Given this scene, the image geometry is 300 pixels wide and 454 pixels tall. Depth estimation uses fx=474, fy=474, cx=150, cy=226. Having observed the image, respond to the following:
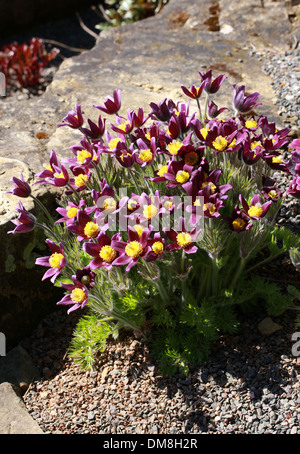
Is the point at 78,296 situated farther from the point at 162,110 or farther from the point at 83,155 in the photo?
the point at 162,110

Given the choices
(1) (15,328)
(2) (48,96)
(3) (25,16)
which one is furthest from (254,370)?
(3) (25,16)

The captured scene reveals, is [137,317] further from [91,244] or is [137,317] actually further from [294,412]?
[294,412]

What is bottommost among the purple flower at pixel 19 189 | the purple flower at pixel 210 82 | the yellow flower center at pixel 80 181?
the yellow flower center at pixel 80 181

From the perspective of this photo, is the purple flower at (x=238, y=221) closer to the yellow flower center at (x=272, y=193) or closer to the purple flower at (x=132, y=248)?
the yellow flower center at (x=272, y=193)

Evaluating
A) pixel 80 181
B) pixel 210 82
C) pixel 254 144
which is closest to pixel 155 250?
pixel 80 181

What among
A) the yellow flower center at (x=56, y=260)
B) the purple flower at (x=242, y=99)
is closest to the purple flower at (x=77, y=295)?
the yellow flower center at (x=56, y=260)

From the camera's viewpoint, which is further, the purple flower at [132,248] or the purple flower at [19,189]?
the purple flower at [19,189]
